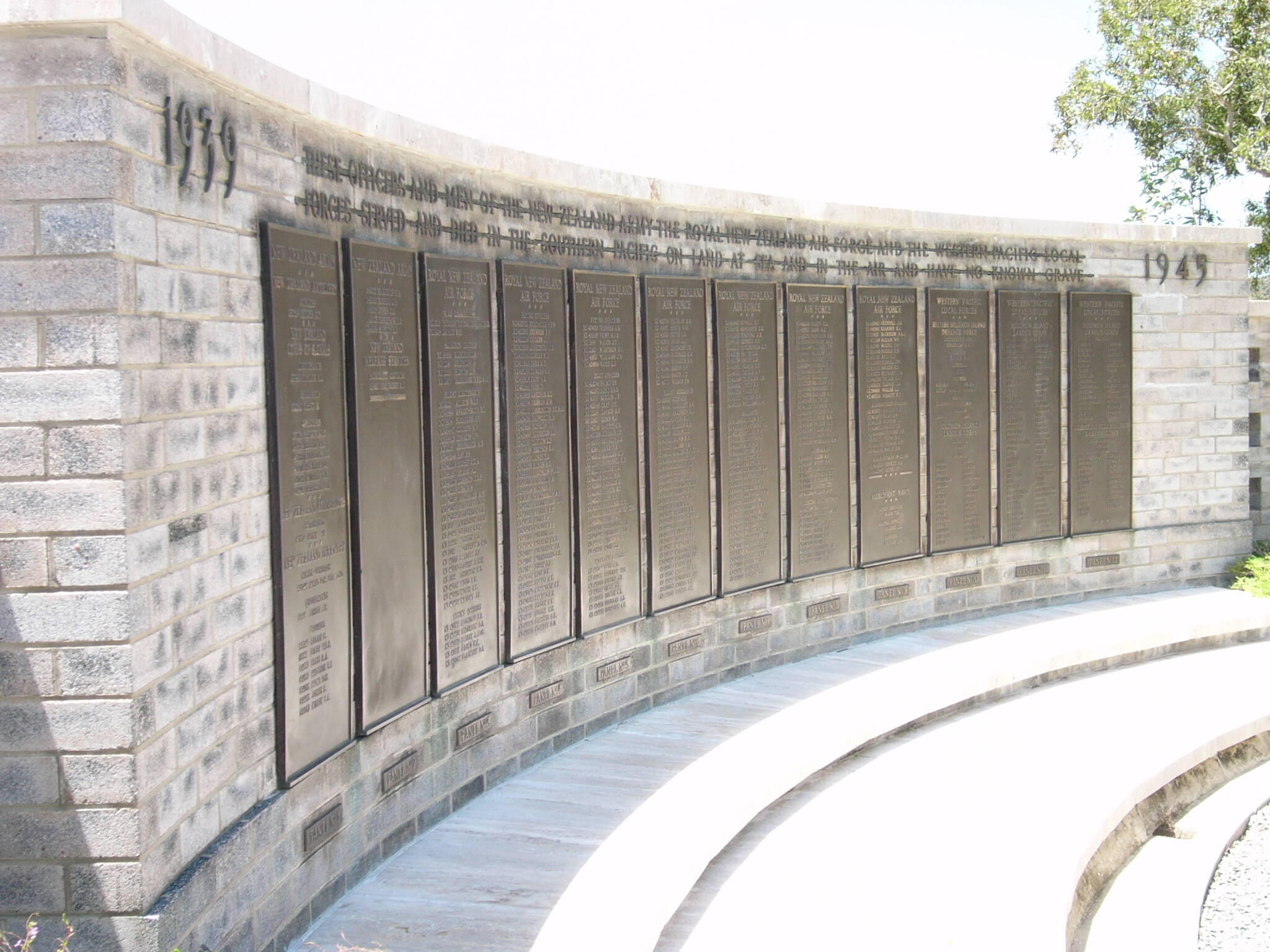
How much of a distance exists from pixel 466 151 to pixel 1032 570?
7.19 metres

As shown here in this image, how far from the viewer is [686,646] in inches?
329

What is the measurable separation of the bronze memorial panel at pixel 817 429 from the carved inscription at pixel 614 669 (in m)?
1.96

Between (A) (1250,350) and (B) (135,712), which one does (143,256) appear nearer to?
(B) (135,712)

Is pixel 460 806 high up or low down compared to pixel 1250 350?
down

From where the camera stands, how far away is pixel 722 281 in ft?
28.0

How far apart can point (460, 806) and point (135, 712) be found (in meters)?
2.86

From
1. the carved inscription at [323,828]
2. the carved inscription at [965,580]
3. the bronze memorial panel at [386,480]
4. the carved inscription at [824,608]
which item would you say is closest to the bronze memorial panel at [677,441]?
the carved inscription at [824,608]

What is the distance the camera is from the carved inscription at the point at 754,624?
8859 millimetres

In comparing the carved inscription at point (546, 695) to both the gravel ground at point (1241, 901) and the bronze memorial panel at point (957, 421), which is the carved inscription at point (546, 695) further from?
the bronze memorial panel at point (957, 421)

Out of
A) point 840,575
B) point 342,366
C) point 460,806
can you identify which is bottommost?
point 460,806

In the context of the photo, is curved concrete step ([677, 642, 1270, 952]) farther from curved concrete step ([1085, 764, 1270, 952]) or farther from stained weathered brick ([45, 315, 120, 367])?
stained weathered brick ([45, 315, 120, 367])

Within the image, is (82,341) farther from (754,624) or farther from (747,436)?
(754,624)

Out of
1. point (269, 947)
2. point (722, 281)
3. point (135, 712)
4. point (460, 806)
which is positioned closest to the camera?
point (135, 712)

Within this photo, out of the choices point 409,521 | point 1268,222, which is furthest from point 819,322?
point 1268,222
